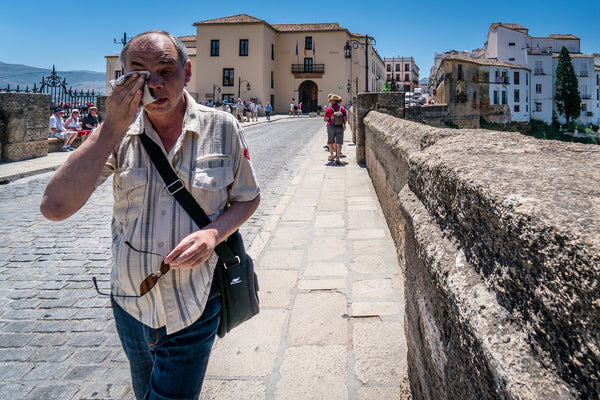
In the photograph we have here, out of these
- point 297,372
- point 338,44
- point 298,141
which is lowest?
point 297,372

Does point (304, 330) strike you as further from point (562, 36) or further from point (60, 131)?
point (562, 36)

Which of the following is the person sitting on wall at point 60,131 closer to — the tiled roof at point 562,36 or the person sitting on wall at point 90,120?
the person sitting on wall at point 90,120

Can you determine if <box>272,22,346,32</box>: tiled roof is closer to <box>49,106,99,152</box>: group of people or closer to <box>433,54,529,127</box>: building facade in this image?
<box>433,54,529,127</box>: building facade

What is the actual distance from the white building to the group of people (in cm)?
6088

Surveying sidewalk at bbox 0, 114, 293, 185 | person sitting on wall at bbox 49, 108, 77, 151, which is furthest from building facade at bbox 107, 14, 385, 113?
sidewalk at bbox 0, 114, 293, 185

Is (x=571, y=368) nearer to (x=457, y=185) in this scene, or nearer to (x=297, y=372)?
(x=457, y=185)

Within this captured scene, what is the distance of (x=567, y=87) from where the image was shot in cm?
5909

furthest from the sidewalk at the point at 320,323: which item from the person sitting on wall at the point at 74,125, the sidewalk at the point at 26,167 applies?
the person sitting on wall at the point at 74,125

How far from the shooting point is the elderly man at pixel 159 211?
61.5 inches

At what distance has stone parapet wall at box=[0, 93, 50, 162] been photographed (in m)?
11.7

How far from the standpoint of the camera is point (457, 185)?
4.62 feet

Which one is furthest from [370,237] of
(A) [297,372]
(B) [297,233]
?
(A) [297,372]

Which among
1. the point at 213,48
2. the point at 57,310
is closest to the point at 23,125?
the point at 57,310

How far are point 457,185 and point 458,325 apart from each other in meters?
0.46
